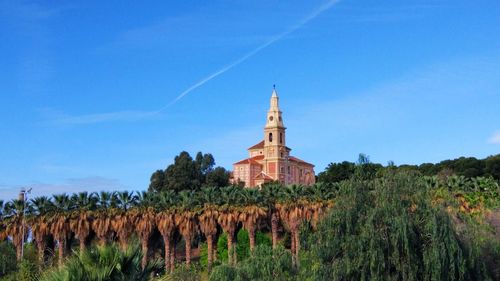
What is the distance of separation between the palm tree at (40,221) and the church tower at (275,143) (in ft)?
277

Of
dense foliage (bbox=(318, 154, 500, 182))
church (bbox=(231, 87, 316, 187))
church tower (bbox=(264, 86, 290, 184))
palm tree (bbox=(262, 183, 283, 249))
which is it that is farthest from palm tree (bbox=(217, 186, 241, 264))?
church tower (bbox=(264, 86, 290, 184))

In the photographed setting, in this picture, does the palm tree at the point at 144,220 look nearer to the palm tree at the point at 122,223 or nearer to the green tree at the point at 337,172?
the palm tree at the point at 122,223

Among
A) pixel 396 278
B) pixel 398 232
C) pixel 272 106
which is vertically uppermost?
pixel 272 106

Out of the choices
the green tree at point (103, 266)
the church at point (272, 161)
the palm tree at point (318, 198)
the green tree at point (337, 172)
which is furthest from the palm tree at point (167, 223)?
the church at point (272, 161)

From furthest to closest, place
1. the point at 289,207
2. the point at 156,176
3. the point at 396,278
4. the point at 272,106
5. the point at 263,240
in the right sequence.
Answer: the point at 272,106
the point at 156,176
the point at 263,240
the point at 289,207
the point at 396,278

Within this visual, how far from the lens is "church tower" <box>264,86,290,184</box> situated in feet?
453

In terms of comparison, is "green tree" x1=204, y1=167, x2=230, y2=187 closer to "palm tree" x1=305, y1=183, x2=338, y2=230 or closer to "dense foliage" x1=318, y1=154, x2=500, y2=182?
"dense foliage" x1=318, y1=154, x2=500, y2=182

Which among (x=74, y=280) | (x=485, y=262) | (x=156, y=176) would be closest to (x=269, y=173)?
(x=156, y=176)

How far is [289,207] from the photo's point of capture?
171 feet

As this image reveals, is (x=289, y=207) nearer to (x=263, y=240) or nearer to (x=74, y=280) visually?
(x=263, y=240)

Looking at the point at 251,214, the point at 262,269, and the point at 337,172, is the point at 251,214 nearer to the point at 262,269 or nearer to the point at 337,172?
the point at 262,269

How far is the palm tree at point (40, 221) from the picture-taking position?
54156 millimetres

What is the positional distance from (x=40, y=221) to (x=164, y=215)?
10.2m

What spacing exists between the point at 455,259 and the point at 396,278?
2538 millimetres
